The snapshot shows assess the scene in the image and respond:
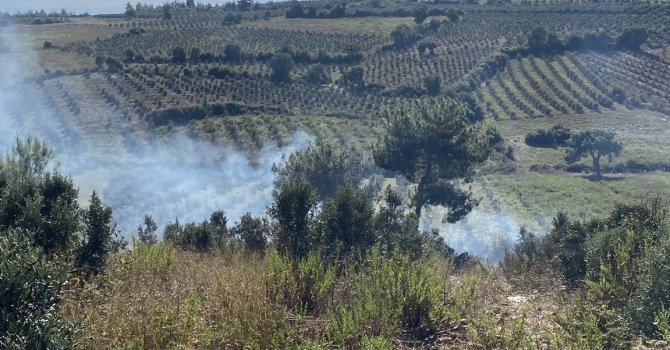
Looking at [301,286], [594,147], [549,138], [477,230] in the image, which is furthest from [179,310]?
[549,138]

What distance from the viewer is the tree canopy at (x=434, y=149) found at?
91.0 ft

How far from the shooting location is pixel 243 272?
915 centimetres

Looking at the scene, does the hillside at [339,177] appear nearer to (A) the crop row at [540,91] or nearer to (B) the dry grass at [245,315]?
(B) the dry grass at [245,315]

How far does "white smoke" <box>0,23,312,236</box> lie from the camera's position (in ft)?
113

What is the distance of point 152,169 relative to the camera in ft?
132

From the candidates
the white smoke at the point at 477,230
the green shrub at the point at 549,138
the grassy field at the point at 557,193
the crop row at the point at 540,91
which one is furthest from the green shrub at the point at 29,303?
the crop row at the point at 540,91

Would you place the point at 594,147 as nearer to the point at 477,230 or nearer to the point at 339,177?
the point at 477,230

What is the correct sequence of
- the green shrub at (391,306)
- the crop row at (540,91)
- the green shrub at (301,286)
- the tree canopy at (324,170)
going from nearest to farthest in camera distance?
1. the green shrub at (391,306)
2. the green shrub at (301,286)
3. the tree canopy at (324,170)
4. the crop row at (540,91)

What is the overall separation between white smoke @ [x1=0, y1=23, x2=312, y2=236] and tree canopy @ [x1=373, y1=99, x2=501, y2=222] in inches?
329

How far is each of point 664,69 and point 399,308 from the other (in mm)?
67236

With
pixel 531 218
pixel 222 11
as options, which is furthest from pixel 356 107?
pixel 222 11

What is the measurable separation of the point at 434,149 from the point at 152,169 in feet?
64.8

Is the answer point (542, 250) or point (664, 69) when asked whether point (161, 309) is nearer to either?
point (542, 250)

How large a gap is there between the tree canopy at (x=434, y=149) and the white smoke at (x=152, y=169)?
27.4 ft
